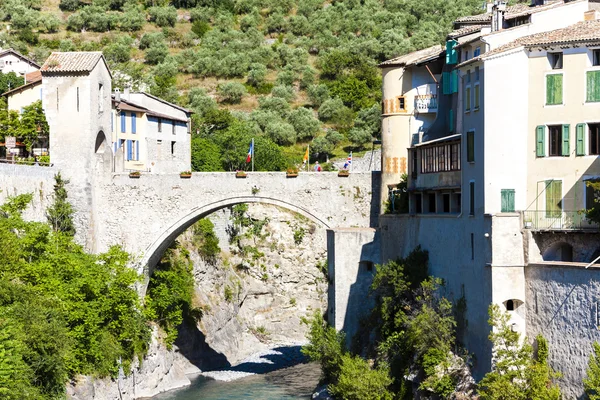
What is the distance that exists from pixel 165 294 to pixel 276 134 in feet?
117

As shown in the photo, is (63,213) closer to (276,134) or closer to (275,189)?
(275,189)

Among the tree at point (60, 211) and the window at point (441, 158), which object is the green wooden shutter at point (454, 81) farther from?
the tree at point (60, 211)

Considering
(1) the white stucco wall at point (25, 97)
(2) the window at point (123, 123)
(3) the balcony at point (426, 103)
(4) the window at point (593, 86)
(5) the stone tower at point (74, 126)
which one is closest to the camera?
(4) the window at point (593, 86)

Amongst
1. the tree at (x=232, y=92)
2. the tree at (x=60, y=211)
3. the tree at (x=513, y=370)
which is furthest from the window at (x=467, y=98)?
the tree at (x=232, y=92)

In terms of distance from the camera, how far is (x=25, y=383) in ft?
132

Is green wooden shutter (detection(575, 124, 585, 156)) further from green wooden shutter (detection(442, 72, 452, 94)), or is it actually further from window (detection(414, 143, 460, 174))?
green wooden shutter (detection(442, 72, 452, 94))

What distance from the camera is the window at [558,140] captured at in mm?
40312

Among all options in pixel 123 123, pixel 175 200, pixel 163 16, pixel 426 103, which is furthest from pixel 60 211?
pixel 163 16

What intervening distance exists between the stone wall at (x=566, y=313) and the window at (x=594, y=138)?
14.9 feet

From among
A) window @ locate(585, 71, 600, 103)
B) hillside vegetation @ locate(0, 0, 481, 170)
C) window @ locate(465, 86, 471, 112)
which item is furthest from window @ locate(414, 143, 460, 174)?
hillside vegetation @ locate(0, 0, 481, 170)

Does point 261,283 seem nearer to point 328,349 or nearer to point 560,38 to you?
point 328,349

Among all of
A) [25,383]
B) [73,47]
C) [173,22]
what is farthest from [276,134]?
[25,383]

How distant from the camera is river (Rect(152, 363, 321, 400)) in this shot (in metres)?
55.7

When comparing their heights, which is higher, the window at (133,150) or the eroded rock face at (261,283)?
the window at (133,150)
